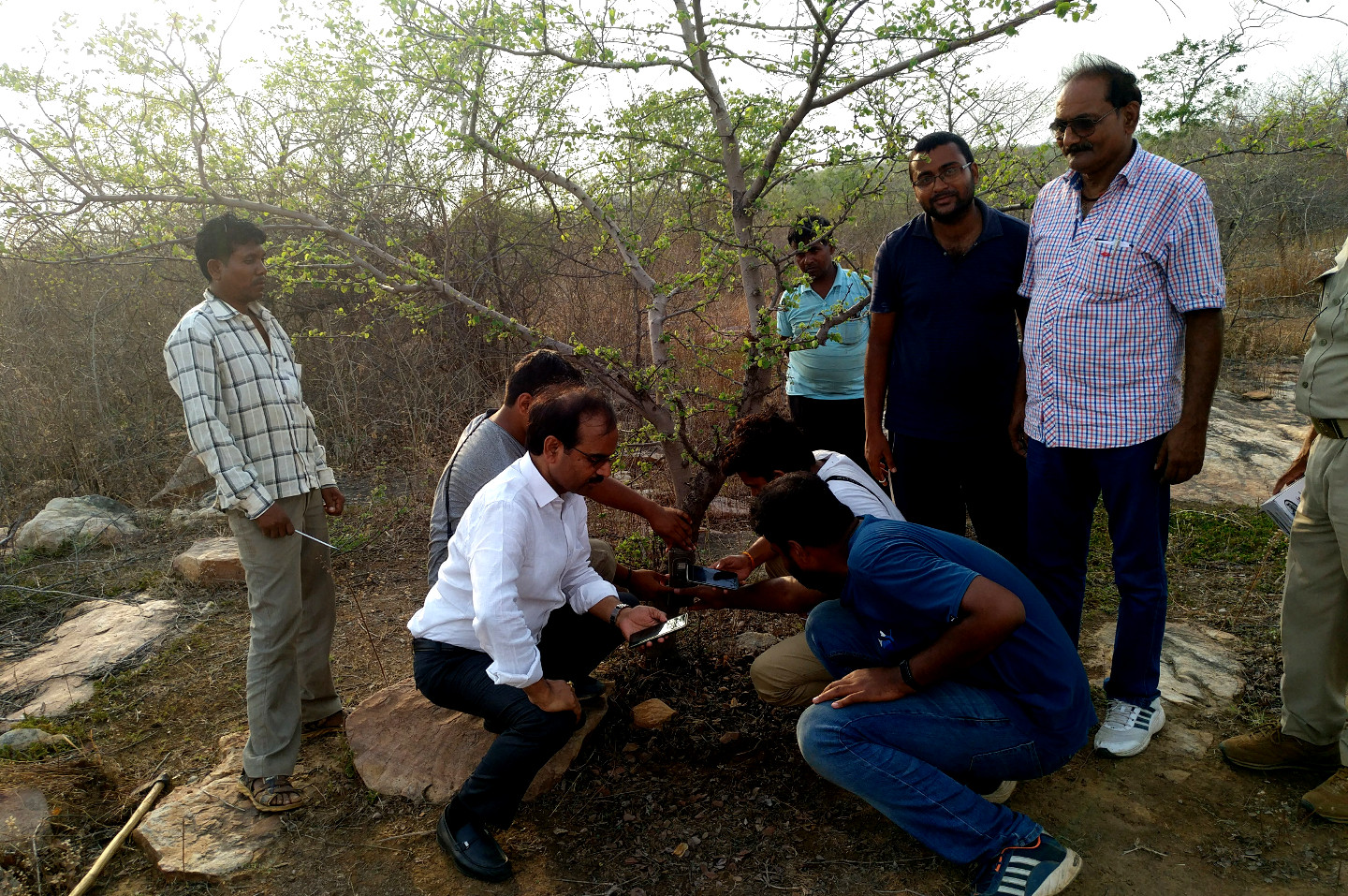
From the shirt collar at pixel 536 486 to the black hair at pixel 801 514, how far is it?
614 millimetres

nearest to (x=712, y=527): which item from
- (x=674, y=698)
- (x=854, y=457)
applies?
(x=854, y=457)

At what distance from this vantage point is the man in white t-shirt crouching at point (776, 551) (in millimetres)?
2652

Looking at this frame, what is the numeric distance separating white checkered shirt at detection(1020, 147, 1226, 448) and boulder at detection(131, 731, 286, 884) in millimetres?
2943

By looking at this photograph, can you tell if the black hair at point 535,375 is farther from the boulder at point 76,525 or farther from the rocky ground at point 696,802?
the boulder at point 76,525

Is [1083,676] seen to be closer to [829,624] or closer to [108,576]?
[829,624]

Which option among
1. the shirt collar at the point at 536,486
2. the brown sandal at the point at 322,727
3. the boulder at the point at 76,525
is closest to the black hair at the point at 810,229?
the shirt collar at the point at 536,486

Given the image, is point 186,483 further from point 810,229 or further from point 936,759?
point 936,759

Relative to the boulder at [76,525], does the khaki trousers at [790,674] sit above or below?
above

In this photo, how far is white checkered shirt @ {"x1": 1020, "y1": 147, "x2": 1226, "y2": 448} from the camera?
251cm

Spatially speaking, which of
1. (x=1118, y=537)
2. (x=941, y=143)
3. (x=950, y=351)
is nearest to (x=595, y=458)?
(x=950, y=351)

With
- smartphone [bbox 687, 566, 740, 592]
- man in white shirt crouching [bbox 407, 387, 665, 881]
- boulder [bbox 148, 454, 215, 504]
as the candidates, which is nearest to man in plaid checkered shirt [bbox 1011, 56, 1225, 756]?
smartphone [bbox 687, 566, 740, 592]

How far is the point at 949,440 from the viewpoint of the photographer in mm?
3080

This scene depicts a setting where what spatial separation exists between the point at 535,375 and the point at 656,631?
3.12ft

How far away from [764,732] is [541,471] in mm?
1352
